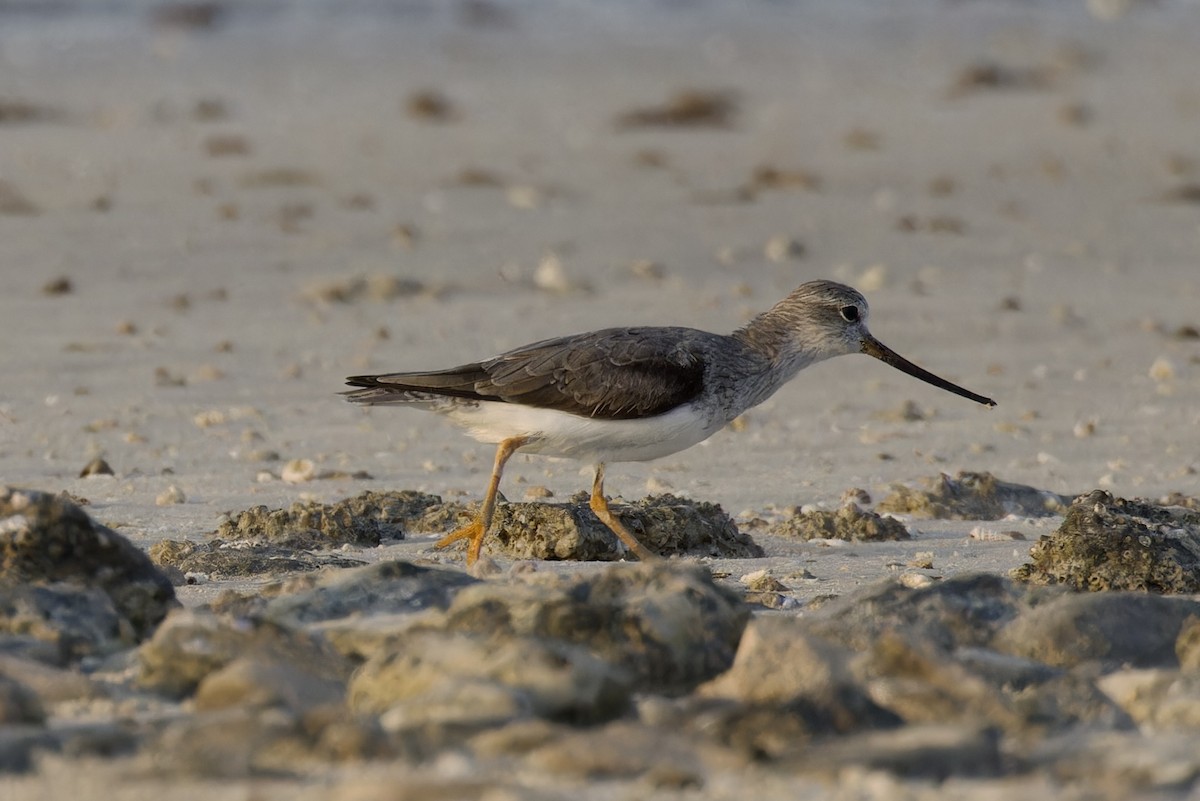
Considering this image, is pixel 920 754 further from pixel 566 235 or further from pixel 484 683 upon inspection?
pixel 566 235

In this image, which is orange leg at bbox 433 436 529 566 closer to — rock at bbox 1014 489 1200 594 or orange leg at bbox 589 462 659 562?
orange leg at bbox 589 462 659 562

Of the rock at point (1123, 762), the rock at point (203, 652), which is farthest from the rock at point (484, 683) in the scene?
the rock at point (1123, 762)

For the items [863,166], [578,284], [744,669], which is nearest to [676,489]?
[744,669]

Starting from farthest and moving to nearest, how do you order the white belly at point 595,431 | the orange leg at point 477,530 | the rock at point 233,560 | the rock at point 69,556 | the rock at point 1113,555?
the white belly at point 595,431 → the orange leg at point 477,530 → the rock at point 233,560 → the rock at point 1113,555 → the rock at point 69,556

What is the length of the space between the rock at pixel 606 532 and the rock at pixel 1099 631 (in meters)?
1.69

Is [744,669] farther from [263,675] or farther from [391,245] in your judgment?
[391,245]

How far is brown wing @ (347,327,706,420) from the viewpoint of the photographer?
636 cm

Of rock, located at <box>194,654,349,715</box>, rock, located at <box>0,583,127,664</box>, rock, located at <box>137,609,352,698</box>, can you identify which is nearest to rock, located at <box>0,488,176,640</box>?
rock, located at <box>0,583,127,664</box>

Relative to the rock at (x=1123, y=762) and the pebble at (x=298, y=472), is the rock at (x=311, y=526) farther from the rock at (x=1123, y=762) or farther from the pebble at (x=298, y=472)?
the rock at (x=1123, y=762)

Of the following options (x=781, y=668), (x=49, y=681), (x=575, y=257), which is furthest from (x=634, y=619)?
(x=575, y=257)

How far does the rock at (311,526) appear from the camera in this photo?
20.5 ft

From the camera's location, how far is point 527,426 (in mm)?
6406

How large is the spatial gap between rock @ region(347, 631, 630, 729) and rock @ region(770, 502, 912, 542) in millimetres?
2517

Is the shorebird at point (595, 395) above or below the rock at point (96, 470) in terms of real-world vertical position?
above
